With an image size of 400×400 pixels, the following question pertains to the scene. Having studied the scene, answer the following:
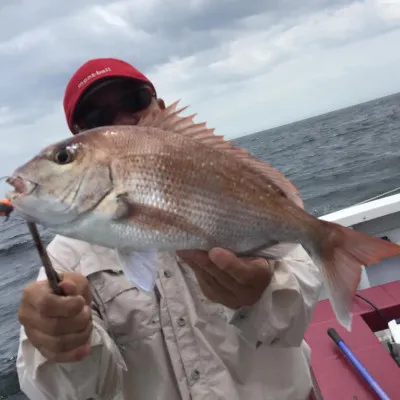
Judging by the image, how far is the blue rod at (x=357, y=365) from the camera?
3.13 meters

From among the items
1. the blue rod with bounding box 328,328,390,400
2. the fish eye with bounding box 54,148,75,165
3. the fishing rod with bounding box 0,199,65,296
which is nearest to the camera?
the fishing rod with bounding box 0,199,65,296

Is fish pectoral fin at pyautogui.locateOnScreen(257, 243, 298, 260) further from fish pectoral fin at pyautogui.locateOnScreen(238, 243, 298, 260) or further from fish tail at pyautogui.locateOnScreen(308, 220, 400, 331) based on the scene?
fish tail at pyautogui.locateOnScreen(308, 220, 400, 331)

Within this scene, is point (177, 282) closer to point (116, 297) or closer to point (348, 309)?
point (116, 297)

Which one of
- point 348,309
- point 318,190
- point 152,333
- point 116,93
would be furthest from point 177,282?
point 318,190

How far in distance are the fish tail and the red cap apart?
4.94ft

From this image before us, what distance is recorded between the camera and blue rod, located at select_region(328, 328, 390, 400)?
3133 millimetres

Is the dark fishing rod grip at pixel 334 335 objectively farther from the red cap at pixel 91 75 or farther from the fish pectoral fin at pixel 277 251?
the red cap at pixel 91 75

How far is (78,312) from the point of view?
1.84 meters

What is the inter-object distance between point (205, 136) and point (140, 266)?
66cm

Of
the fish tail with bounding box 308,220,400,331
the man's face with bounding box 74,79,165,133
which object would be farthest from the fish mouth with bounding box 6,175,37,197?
the fish tail with bounding box 308,220,400,331

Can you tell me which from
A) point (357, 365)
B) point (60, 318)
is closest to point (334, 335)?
point (357, 365)

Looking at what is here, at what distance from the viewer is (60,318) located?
182 centimetres

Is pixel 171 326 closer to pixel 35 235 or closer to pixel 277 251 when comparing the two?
pixel 277 251

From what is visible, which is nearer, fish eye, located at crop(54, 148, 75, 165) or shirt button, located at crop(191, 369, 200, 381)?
fish eye, located at crop(54, 148, 75, 165)
